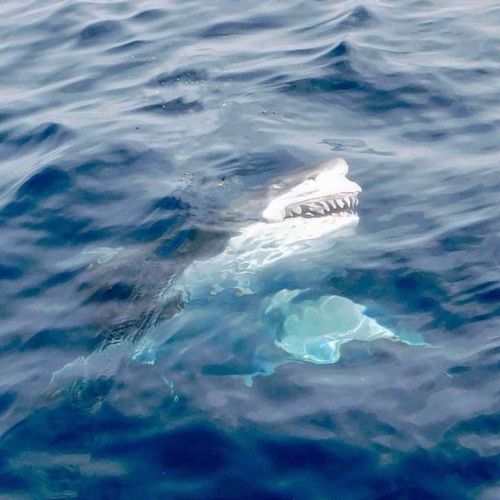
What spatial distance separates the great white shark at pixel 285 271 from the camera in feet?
27.7

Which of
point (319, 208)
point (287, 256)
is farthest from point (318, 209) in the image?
point (287, 256)

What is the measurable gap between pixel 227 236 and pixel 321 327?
5.96 ft

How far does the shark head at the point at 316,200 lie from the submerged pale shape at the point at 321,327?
106cm

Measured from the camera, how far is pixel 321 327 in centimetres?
855

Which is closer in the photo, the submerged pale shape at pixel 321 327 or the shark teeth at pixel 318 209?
the submerged pale shape at pixel 321 327

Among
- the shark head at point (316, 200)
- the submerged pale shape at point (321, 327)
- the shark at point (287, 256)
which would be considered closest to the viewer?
the submerged pale shape at point (321, 327)

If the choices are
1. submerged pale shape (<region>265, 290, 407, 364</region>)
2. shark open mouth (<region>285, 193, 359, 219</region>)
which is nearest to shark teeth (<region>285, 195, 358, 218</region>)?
shark open mouth (<region>285, 193, 359, 219</region>)

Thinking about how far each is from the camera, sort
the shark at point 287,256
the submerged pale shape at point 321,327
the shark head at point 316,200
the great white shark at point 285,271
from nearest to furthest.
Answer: the submerged pale shape at point 321,327 < the great white shark at point 285,271 < the shark at point 287,256 < the shark head at point 316,200

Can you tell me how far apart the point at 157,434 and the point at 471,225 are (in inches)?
181

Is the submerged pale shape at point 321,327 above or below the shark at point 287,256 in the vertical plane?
below

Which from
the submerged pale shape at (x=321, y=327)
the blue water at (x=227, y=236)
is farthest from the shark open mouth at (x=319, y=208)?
the submerged pale shape at (x=321, y=327)

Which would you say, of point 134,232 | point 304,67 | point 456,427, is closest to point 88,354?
point 134,232

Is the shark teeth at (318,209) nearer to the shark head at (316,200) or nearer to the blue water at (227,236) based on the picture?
the shark head at (316,200)

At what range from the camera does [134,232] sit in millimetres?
10586
